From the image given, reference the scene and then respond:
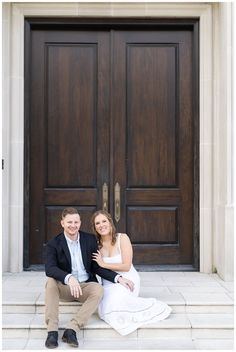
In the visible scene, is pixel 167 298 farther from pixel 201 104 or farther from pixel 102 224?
pixel 201 104

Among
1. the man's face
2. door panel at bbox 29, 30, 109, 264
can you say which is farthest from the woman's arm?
door panel at bbox 29, 30, 109, 264

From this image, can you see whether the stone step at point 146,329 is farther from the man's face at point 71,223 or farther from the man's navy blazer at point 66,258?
the man's face at point 71,223

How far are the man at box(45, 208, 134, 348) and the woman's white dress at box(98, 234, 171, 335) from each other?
0.09m

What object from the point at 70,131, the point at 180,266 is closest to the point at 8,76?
the point at 70,131

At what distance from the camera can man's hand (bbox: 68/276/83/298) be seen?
13.0 ft

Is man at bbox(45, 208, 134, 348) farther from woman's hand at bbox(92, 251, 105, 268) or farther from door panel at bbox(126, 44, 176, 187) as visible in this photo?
door panel at bbox(126, 44, 176, 187)

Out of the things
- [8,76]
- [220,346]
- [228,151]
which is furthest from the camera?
[8,76]

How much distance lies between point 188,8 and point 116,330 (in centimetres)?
395

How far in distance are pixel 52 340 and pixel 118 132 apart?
2.91 m

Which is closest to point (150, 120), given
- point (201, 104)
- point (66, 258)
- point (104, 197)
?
point (201, 104)

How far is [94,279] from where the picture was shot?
14.1 ft

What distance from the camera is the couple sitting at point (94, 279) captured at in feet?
13.2

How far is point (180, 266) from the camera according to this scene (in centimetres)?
593

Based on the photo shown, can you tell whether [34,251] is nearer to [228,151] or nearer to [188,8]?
[228,151]
